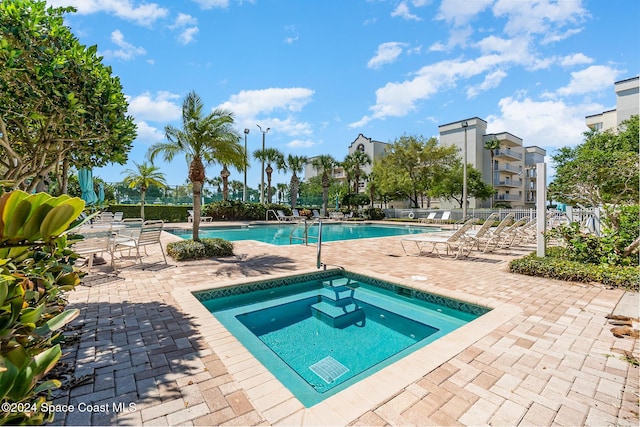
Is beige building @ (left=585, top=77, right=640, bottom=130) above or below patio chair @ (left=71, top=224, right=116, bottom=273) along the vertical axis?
above

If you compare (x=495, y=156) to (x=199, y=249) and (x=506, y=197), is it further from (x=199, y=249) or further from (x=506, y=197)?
(x=199, y=249)

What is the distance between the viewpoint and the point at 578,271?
561 cm

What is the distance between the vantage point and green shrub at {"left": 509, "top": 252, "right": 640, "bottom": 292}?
5125mm

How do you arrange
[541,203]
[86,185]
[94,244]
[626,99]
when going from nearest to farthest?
[94,244], [541,203], [86,185], [626,99]

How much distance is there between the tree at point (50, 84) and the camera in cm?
332

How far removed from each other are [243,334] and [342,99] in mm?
16139

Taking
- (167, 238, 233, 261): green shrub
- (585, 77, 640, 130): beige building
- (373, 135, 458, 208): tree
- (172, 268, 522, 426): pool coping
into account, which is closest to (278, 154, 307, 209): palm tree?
(373, 135, 458, 208): tree

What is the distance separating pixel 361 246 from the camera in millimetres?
10641

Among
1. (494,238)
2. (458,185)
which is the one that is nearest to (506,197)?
(458,185)

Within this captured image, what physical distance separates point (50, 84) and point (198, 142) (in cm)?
565

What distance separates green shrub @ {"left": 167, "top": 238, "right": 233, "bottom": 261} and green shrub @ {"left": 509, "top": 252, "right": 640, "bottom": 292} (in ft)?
23.2

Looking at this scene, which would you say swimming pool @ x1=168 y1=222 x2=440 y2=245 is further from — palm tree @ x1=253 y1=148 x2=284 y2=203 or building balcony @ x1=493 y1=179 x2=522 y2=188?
building balcony @ x1=493 y1=179 x2=522 y2=188

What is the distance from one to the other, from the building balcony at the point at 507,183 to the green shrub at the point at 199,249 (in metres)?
38.9

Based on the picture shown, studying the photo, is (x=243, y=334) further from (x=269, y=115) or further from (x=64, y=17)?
(x=269, y=115)
